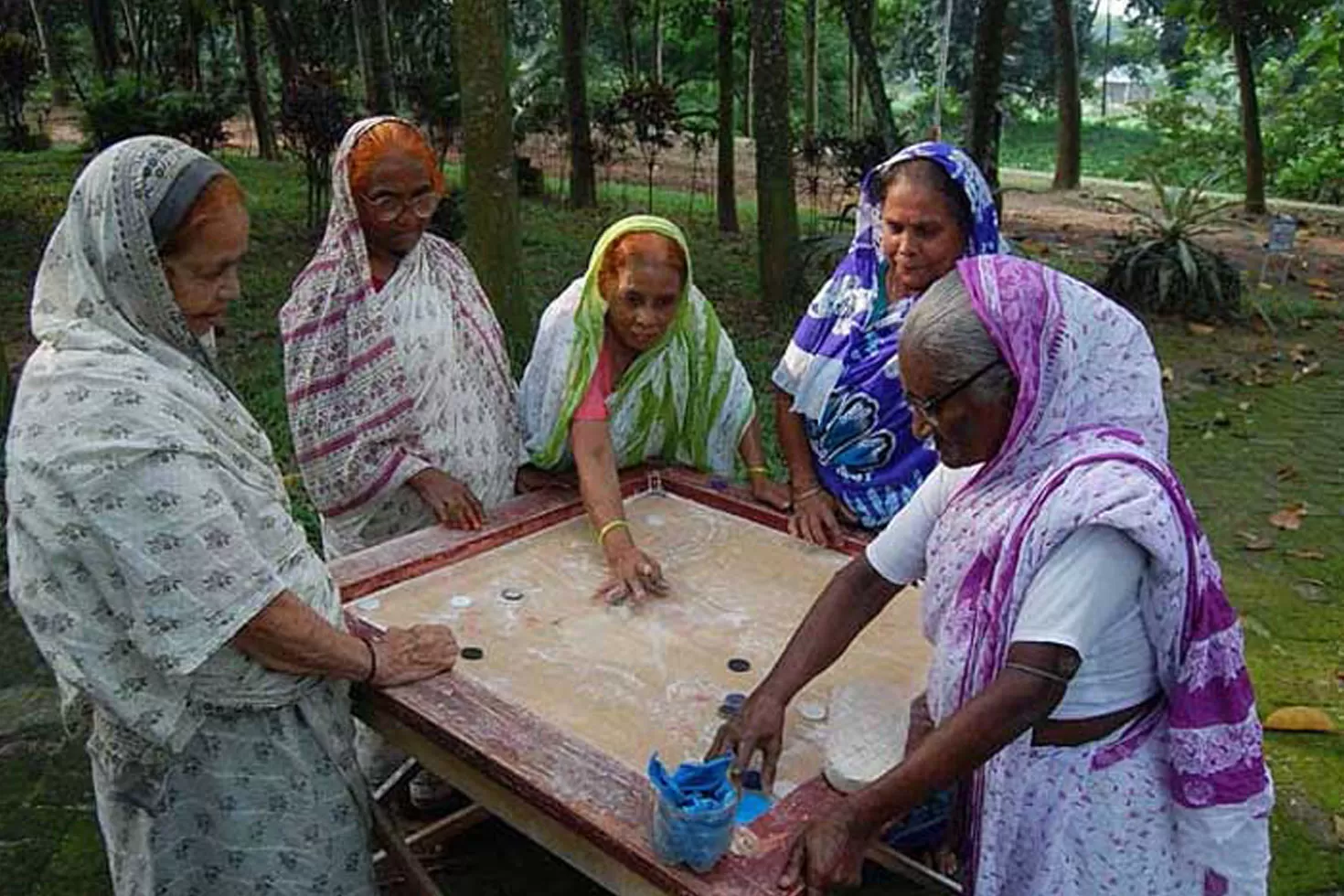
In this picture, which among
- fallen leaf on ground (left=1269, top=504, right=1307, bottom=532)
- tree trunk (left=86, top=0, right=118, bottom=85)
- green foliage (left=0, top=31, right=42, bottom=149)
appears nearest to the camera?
fallen leaf on ground (left=1269, top=504, right=1307, bottom=532)

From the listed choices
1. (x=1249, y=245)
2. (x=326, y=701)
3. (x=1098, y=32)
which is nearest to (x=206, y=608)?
(x=326, y=701)

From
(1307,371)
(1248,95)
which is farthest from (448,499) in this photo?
(1248,95)

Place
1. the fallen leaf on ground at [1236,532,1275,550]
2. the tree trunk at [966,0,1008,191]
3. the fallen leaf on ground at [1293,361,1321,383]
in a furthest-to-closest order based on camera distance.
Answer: the tree trunk at [966,0,1008,191] < the fallen leaf on ground at [1293,361,1321,383] < the fallen leaf on ground at [1236,532,1275,550]

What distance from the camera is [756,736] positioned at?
171cm

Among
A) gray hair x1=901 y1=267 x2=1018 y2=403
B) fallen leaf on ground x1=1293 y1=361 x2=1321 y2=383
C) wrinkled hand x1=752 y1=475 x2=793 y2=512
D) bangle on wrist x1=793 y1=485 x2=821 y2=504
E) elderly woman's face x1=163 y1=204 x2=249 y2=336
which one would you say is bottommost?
fallen leaf on ground x1=1293 y1=361 x2=1321 y2=383

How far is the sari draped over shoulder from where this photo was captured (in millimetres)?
1523

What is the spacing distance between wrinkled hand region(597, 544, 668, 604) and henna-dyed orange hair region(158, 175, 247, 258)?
1.02 meters

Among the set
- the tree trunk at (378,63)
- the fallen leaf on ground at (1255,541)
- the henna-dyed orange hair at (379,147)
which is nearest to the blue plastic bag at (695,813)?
the henna-dyed orange hair at (379,147)

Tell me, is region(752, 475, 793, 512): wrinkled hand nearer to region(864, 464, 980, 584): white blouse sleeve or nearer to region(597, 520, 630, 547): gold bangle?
region(597, 520, 630, 547): gold bangle

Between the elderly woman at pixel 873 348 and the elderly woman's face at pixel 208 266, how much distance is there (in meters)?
1.27

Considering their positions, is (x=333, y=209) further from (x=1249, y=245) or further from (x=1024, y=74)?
(x=1024, y=74)

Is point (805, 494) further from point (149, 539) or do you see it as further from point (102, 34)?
point (102, 34)

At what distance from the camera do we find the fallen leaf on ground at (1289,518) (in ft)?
15.4

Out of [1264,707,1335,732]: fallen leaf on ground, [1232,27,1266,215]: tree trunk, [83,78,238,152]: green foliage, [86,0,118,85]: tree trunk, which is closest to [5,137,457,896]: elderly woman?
[1264,707,1335,732]: fallen leaf on ground
